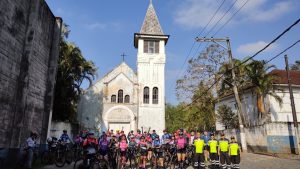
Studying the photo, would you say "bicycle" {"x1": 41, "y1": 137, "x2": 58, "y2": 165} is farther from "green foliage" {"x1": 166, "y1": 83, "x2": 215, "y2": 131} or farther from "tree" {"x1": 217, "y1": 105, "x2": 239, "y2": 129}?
"tree" {"x1": 217, "y1": 105, "x2": 239, "y2": 129}

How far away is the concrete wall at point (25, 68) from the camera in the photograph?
12562mm

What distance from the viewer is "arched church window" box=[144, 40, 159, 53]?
3218 centimetres

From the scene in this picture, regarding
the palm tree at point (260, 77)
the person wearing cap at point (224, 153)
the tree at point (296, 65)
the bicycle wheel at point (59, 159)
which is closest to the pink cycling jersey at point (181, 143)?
the person wearing cap at point (224, 153)

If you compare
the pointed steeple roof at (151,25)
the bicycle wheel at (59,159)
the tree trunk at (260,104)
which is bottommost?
the bicycle wheel at (59,159)

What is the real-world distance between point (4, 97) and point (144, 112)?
18620 mm

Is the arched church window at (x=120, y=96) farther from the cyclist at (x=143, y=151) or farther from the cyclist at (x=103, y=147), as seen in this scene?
the cyclist at (x=103, y=147)

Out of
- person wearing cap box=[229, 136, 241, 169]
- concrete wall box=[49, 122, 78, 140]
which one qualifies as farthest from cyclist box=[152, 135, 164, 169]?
concrete wall box=[49, 122, 78, 140]

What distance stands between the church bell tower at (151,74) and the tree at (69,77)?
5626 mm

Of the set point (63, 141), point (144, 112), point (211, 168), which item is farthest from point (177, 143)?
point (144, 112)

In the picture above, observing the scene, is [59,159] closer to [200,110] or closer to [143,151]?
[143,151]

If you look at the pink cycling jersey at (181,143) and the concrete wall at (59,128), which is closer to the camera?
the pink cycling jersey at (181,143)

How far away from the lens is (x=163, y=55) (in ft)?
104

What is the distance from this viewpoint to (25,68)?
13922 mm

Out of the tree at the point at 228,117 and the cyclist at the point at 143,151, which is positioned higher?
the tree at the point at 228,117
